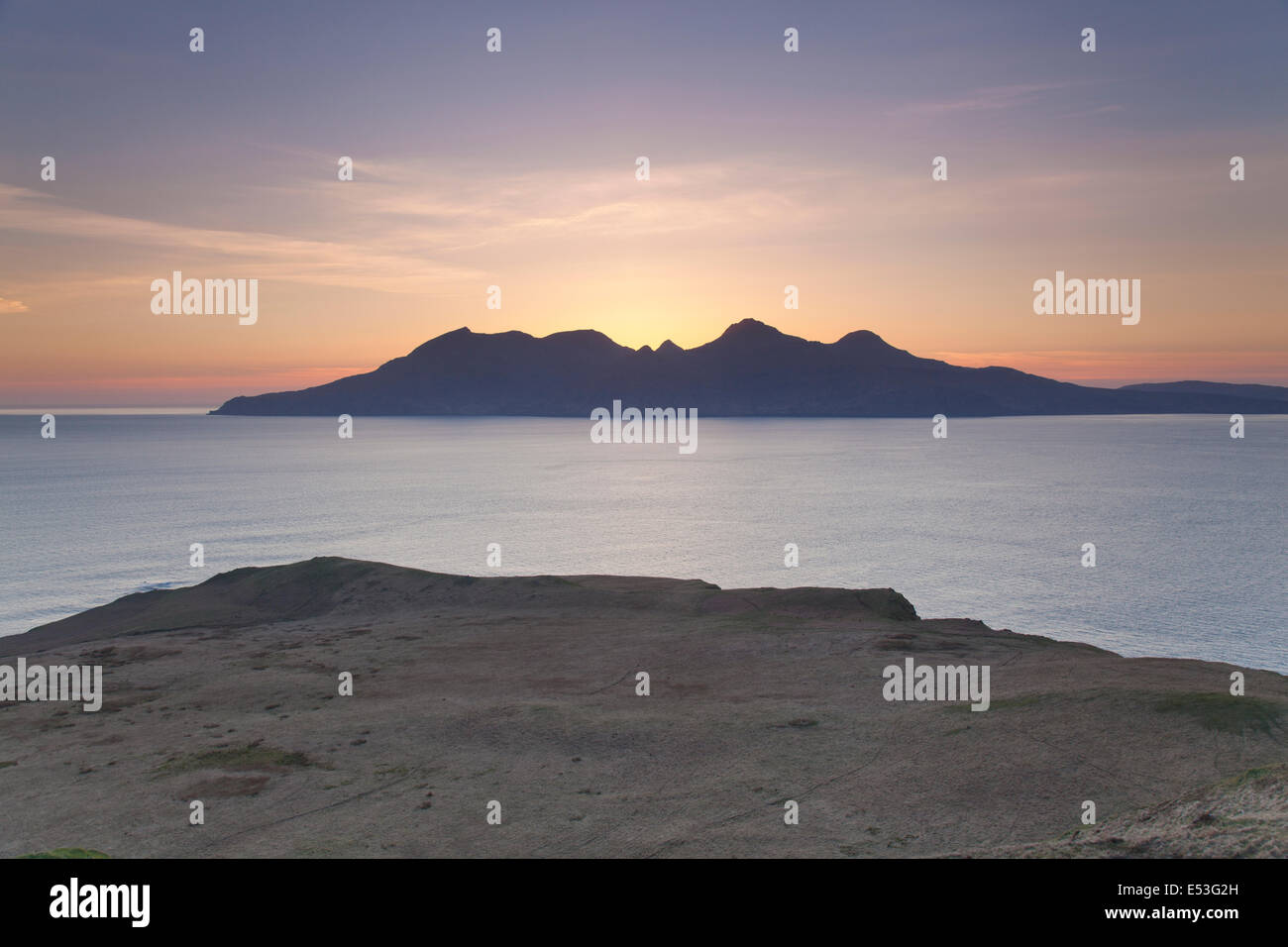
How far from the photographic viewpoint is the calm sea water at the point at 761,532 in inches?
2135

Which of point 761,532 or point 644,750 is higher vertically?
Result: point 644,750

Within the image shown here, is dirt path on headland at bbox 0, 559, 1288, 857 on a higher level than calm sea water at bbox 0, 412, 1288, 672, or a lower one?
higher

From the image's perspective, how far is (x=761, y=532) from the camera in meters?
86.9

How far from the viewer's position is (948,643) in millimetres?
26391

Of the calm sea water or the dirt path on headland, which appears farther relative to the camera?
the calm sea water

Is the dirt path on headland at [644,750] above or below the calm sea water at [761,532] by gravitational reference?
above

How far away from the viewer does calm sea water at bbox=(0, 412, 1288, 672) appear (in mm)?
54219

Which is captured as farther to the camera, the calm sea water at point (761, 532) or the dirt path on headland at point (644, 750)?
the calm sea water at point (761, 532)

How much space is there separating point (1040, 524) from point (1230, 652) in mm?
47304

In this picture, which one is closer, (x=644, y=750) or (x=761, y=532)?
(x=644, y=750)
